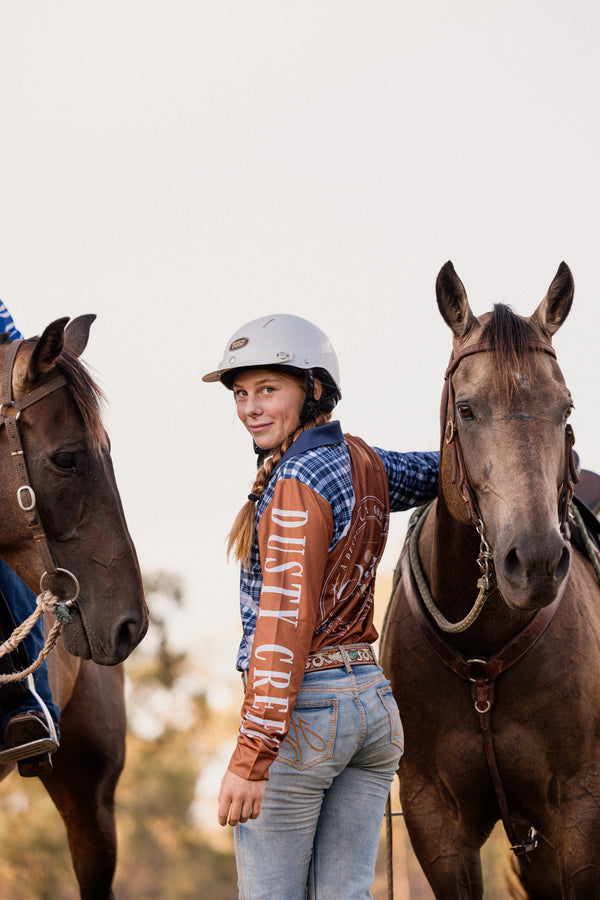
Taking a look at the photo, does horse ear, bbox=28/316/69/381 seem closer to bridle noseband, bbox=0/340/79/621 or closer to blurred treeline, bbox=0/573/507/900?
bridle noseband, bbox=0/340/79/621

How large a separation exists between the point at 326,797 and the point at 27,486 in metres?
1.43

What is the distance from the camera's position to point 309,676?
2547 mm

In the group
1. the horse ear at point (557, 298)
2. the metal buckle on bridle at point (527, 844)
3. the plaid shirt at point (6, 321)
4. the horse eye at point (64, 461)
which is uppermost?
the plaid shirt at point (6, 321)

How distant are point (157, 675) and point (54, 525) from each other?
77.4 ft

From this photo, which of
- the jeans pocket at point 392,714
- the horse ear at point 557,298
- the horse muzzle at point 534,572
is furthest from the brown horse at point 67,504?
the horse ear at point 557,298

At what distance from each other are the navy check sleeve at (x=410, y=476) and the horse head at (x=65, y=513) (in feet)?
3.31

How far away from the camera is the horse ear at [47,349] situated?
3.07 metres

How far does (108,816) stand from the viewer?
496 cm

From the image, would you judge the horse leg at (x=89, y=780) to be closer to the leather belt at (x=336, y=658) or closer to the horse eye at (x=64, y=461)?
the horse eye at (x=64, y=461)

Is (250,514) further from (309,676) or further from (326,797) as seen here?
(326,797)

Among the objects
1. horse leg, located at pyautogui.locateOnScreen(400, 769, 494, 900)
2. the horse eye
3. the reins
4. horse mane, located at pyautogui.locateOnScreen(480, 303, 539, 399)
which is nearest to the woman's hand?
the reins

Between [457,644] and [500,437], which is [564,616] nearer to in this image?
[457,644]

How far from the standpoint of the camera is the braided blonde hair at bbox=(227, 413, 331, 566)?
2807 millimetres

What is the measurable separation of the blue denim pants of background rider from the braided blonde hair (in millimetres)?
476
